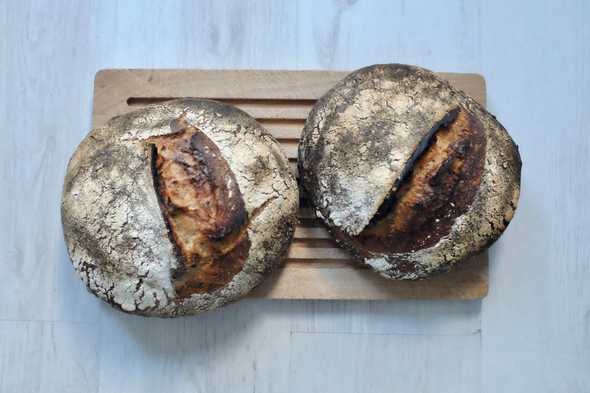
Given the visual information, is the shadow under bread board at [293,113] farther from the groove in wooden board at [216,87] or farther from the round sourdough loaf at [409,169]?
the round sourdough loaf at [409,169]

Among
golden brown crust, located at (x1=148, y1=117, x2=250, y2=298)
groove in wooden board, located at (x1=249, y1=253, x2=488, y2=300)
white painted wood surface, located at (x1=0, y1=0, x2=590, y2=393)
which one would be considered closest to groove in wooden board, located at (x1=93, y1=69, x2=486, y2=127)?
white painted wood surface, located at (x1=0, y1=0, x2=590, y2=393)

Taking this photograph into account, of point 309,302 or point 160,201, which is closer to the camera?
point 160,201

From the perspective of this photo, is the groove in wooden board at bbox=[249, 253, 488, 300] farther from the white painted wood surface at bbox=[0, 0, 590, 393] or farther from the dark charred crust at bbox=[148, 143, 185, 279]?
the dark charred crust at bbox=[148, 143, 185, 279]

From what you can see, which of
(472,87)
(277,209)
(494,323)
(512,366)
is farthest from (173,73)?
(512,366)

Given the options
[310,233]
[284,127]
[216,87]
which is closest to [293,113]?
[284,127]

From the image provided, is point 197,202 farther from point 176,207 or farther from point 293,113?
point 293,113

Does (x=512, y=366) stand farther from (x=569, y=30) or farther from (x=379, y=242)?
(x=569, y=30)

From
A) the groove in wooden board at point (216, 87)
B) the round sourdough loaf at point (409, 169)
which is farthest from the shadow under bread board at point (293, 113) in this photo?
the round sourdough loaf at point (409, 169)

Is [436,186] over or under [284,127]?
under
